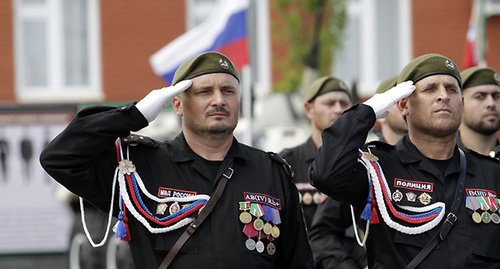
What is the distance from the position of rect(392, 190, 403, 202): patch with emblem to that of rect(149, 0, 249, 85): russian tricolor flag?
216 inches

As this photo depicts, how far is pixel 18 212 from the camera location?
11.4 metres

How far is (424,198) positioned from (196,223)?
3.40 ft

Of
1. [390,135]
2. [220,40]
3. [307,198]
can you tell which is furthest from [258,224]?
[220,40]

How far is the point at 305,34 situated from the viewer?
45.8 ft

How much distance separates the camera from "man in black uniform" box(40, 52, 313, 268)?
3.47 m

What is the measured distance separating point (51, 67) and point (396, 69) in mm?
7030

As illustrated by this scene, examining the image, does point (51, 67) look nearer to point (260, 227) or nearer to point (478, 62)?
point (478, 62)

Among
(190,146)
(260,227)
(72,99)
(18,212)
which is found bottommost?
(18,212)

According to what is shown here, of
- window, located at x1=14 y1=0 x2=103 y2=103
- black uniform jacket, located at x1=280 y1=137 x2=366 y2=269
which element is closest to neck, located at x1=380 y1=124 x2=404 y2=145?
black uniform jacket, located at x1=280 y1=137 x2=366 y2=269

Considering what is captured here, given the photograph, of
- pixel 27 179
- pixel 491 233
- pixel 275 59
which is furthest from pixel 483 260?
pixel 275 59

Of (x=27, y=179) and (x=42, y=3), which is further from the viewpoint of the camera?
(x=42, y=3)

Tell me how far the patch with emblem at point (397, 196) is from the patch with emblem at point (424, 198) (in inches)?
3.3

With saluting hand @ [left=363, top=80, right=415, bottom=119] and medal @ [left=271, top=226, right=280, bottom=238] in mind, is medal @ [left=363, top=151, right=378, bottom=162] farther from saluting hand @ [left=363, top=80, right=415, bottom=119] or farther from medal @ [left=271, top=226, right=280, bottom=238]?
medal @ [left=271, top=226, right=280, bottom=238]

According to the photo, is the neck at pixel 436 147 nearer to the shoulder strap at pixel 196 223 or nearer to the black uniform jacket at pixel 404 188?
the black uniform jacket at pixel 404 188
